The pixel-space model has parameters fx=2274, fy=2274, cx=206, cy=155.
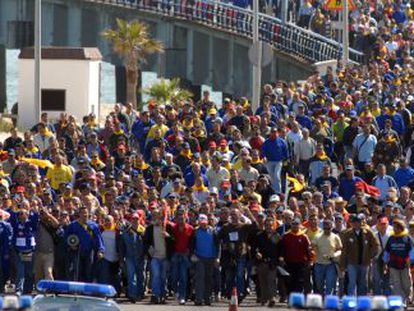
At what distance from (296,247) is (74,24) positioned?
140ft

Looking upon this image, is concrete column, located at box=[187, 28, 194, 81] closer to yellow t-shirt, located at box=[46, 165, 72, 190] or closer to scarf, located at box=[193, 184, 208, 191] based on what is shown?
yellow t-shirt, located at box=[46, 165, 72, 190]

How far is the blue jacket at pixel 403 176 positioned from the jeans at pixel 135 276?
6.08m

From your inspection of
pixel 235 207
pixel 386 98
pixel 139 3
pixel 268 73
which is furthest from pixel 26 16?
pixel 235 207

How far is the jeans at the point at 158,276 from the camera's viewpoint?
30.5m

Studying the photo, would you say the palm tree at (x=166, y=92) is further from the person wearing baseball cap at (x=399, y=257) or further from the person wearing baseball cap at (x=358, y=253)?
the person wearing baseball cap at (x=399, y=257)

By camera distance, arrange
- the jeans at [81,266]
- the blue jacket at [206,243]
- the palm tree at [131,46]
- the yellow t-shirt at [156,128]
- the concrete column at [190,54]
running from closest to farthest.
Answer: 1. the jeans at [81,266]
2. the blue jacket at [206,243]
3. the yellow t-shirt at [156,128]
4. the palm tree at [131,46]
5. the concrete column at [190,54]

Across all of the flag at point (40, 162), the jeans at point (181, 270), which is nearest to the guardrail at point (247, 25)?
the flag at point (40, 162)

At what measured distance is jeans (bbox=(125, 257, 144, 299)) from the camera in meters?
30.5

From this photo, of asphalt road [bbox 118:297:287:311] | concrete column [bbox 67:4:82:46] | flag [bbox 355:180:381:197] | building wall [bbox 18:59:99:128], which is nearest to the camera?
asphalt road [bbox 118:297:287:311]

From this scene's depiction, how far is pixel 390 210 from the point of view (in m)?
30.5

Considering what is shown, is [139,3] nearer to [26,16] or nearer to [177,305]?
[26,16]

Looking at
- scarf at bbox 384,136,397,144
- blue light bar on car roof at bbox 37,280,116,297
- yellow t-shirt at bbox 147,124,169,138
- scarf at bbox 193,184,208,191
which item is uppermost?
yellow t-shirt at bbox 147,124,169,138

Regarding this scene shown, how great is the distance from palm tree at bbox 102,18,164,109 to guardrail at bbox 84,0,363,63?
1.36m

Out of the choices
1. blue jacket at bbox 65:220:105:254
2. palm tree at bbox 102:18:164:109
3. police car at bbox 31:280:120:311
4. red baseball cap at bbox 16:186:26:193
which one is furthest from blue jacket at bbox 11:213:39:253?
palm tree at bbox 102:18:164:109
